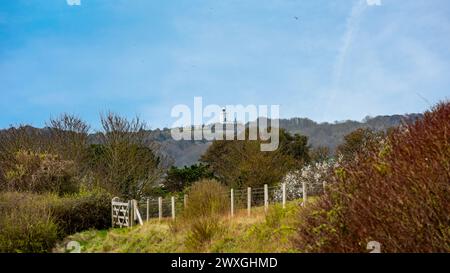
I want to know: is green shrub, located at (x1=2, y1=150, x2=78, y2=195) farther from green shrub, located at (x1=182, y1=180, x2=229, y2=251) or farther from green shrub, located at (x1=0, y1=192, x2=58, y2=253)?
green shrub, located at (x1=182, y1=180, x2=229, y2=251)

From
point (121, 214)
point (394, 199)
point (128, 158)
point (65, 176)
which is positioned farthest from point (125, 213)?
point (394, 199)

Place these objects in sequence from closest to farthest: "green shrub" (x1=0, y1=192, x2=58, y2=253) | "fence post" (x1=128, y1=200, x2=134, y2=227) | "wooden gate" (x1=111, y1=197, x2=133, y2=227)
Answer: "green shrub" (x1=0, y1=192, x2=58, y2=253)
"wooden gate" (x1=111, y1=197, x2=133, y2=227)
"fence post" (x1=128, y1=200, x2=134, y2=227)

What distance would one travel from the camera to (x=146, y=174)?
28.5 meters

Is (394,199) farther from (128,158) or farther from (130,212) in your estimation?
(128,158)

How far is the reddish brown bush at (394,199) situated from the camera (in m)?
4.25

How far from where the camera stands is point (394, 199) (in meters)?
4.45

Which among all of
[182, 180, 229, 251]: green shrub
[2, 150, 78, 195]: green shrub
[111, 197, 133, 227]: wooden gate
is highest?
[2, 150, 78, 195]: green shrub

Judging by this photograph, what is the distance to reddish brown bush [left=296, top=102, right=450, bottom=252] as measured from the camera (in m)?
4.25

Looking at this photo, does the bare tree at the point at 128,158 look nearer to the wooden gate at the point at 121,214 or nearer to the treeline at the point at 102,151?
the treeline at the point at 102,151

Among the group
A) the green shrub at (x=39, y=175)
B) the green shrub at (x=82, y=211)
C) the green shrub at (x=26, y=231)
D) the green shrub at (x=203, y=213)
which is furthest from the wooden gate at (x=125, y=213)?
the green shrub at (x=203, y=213)

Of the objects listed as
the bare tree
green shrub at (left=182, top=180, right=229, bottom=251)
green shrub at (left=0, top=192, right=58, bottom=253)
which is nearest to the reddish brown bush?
green shrub at (left=182, top=180, right=229, bottom=251)
